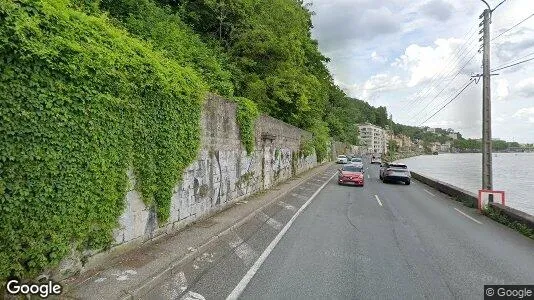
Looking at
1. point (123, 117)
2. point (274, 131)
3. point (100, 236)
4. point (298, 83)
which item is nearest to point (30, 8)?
point (123, 117)

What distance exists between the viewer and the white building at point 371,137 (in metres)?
186

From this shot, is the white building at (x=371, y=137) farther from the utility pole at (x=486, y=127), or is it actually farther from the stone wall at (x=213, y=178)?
the stone wall at (x=213, y=178)

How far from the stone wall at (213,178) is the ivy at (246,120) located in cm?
38

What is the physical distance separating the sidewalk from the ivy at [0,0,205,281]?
19.9 inches

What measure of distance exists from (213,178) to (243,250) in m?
4.04

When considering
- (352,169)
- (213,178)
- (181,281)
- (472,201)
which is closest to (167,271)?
(181,281)

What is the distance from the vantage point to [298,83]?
93.4ft

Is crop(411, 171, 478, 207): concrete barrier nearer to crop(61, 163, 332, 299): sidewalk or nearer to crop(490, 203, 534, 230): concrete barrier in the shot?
crop(490, 203, 534, 230): concrete barrier

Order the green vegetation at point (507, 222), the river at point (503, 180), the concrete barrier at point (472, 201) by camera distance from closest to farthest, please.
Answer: the green vegetation at point (507, 222) → the concrete barrier at point (472, 201) → the river at point (503, 180)

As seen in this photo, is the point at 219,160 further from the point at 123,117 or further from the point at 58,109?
the point at 58,109

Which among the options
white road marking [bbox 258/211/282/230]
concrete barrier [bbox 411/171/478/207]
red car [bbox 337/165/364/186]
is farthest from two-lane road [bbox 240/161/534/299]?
red car [bbox 337/165/364/186]

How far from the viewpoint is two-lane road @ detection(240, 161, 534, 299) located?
5984mm

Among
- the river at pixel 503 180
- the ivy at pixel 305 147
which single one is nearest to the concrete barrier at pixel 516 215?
the river at pixel 503 180

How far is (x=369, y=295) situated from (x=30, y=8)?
21.3 feet
